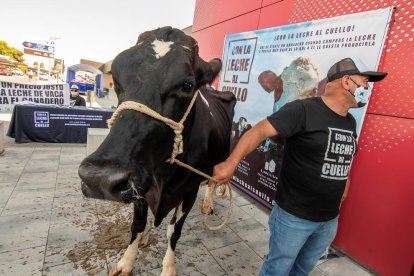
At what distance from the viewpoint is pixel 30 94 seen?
25.1ft

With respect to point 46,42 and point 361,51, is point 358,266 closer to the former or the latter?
point 361,51

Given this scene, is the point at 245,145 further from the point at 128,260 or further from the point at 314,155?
the point at 128,260

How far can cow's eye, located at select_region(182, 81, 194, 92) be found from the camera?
4.89 ft

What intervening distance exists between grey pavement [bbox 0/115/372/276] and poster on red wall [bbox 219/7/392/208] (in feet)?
2.39

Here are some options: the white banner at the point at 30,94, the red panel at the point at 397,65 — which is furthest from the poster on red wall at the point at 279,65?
the white banner at the point at 30,94

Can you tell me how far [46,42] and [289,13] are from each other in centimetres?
1597

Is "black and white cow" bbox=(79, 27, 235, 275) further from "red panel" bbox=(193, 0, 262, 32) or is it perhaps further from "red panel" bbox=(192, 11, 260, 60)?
"red panel" bbox=(193, 0, 262, 32)

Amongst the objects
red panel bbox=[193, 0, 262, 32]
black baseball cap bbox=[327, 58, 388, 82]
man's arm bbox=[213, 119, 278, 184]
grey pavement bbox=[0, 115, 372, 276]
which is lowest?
grey pavement bbox=[0, 115, 372, 276]

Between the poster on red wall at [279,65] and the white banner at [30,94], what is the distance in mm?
5602

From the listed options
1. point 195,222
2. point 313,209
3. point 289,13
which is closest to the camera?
point 313,209

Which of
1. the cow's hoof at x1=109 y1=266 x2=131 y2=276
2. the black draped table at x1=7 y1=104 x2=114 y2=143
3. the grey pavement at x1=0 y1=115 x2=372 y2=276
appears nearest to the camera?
the cow's hoof at x1=109 y1=266 x2=131 y2=276

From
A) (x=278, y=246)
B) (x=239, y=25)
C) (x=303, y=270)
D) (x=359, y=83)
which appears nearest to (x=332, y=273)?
(x=303, y=270)

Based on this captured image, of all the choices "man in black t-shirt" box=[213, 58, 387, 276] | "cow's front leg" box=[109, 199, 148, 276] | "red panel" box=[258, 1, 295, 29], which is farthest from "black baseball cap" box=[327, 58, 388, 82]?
"red panel" box=[258, 1, 295, 29]

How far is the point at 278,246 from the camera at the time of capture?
1.84 metres
